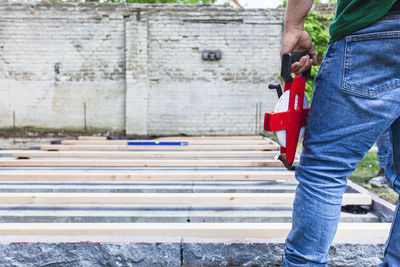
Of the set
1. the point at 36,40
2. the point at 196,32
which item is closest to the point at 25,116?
the point at 36,40

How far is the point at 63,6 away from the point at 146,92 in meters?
2.53

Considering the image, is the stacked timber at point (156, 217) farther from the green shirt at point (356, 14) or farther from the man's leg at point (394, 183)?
the green shirt at point (356, 14)

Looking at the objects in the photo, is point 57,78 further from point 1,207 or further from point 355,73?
point 355,73

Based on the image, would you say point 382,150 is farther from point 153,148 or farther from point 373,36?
point 153,148

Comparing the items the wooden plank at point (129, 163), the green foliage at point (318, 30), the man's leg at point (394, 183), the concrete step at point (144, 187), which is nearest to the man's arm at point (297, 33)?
the man's leg at point (394, 183)

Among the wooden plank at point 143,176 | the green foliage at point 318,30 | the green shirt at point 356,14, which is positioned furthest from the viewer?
the green foliage at point 318,30

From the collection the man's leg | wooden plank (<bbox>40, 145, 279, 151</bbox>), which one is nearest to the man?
wooden plank (<bbox>40, 145, 279, 151</bbox>)

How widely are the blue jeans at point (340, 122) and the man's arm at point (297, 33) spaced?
11 centimetres

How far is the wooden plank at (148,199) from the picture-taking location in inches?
65.0

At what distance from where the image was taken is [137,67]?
6.65 m

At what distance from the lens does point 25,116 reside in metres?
6.83

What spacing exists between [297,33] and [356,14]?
173 millimetres

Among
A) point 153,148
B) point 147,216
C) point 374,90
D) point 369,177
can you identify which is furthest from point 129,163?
point 369,177

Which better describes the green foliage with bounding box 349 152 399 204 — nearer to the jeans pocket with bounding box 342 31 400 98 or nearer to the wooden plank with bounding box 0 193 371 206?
the wooden plank with bounding box 0 193 371 206
